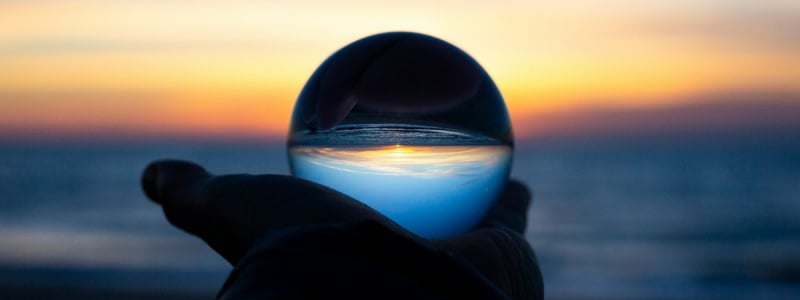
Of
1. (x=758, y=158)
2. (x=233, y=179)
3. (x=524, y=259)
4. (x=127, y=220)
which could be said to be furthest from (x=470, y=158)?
(x=758, y=158)

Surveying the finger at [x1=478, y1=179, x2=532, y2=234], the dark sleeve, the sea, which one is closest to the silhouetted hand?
the dark sleeve

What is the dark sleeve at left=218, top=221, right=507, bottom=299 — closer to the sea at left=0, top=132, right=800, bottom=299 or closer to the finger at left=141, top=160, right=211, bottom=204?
the finger at left=141, top=160, right=211, bottom=204

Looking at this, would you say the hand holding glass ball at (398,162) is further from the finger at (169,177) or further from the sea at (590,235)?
the sea at (590,235)

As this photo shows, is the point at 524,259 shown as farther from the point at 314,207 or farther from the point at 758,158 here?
the point at 758,158

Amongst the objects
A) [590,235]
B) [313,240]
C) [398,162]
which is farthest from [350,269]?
[590,235]

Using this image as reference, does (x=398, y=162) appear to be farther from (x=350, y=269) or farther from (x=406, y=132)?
(x=350, y=269)

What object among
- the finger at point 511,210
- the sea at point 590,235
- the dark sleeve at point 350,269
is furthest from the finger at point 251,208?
the sea at point 590,235
